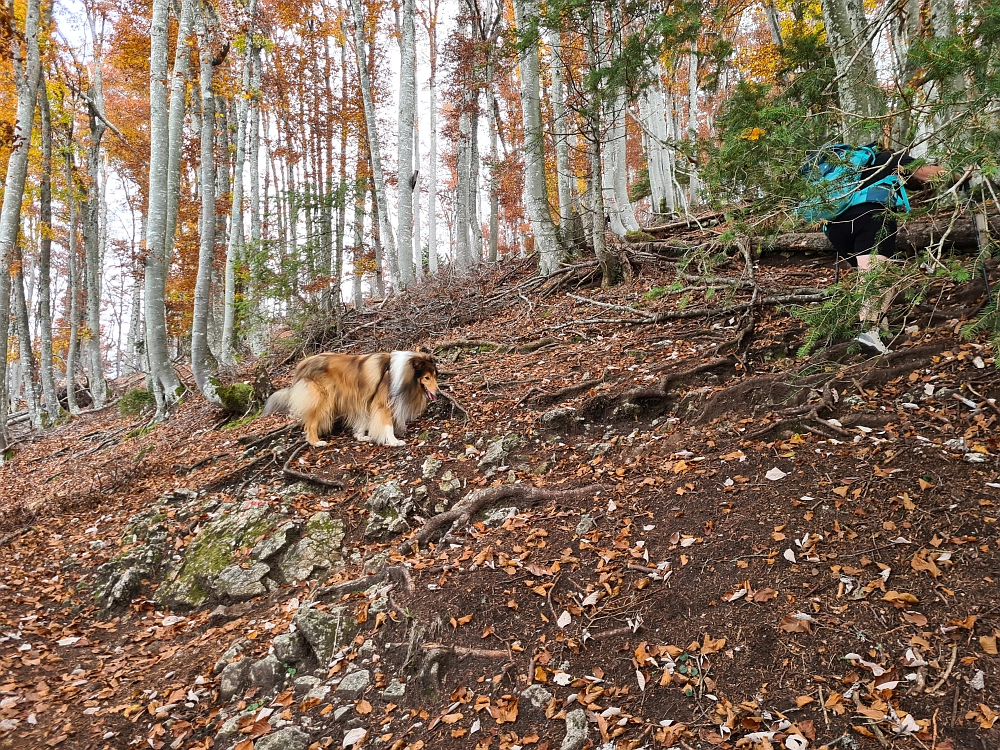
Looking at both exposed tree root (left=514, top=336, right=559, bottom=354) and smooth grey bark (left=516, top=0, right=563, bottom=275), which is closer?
exposed tree root (left=514, top=336, right=559, bottom=354)

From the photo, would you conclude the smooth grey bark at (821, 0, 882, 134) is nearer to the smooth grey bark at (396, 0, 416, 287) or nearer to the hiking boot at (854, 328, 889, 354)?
the hiking boot at (854, 328, 889, 354)

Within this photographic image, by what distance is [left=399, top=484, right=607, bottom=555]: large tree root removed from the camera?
181 inches

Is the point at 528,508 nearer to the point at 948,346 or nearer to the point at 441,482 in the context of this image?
the point at 441,482

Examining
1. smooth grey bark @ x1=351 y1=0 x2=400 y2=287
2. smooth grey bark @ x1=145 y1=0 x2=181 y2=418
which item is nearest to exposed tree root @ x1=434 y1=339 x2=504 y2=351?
smooth grey bark @ x1=145 y1=0 x2=181 y2=418

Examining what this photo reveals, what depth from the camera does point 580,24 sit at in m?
6.86

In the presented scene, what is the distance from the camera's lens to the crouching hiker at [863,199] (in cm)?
317

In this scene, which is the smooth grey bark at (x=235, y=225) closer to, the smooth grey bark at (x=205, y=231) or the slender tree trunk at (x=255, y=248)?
the slender tree trunk at (x=255, y=248)

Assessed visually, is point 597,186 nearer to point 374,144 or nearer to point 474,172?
point 374,144

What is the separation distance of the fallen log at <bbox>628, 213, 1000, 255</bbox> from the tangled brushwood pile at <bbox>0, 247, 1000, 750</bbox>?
0.64 metres

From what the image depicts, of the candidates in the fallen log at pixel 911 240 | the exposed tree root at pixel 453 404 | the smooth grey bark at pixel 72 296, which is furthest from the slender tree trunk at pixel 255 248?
the fallen log at pixel 911 240

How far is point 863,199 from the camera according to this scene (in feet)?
13.7

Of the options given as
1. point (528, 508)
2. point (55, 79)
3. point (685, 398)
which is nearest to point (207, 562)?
point (528, 508)

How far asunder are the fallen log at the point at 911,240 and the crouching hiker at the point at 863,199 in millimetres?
242

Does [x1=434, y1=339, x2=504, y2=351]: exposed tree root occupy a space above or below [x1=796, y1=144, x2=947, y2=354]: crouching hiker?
below
